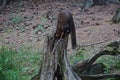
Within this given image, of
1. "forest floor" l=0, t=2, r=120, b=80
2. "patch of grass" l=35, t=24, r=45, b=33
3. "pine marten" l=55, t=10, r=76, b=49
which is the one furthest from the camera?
"patch of grass" l=35, t=24, r=45, b=33

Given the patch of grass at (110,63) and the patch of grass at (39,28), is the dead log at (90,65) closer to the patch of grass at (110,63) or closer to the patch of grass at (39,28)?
the patch of grass at (110,63)

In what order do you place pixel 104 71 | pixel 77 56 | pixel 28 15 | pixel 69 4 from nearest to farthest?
1. pixel 104 71
2. pixel 77 56
3. pixel 28 15
4. pixel 69 4

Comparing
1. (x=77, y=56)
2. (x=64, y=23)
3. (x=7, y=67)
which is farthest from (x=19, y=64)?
(x=64, y=23)

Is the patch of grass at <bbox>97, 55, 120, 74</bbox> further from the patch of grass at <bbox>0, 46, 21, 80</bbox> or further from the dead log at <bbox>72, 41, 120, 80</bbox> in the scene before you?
the patch of grass at <bbox>0, 46, 21, 80</bbox>

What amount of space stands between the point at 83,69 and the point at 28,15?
23.5 feet

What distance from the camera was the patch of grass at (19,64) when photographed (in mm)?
4836

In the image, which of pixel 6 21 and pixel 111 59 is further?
pixel 6 21

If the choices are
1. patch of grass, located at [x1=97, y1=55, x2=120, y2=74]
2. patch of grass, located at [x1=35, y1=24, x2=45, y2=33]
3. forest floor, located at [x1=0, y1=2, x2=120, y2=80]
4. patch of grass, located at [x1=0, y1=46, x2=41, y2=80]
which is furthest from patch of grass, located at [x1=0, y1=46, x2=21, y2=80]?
patch of grass, located at [x1=35, y1=24, x2=45, y2=33]

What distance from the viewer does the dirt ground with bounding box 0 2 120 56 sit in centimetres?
732

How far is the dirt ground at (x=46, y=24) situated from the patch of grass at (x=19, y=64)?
0.65 metres

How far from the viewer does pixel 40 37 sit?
26.3ft

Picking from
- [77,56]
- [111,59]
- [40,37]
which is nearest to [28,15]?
[40,37]

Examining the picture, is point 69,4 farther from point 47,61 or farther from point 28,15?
point 47,61

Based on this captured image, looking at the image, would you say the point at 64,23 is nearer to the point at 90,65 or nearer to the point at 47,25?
the point at 90,65
